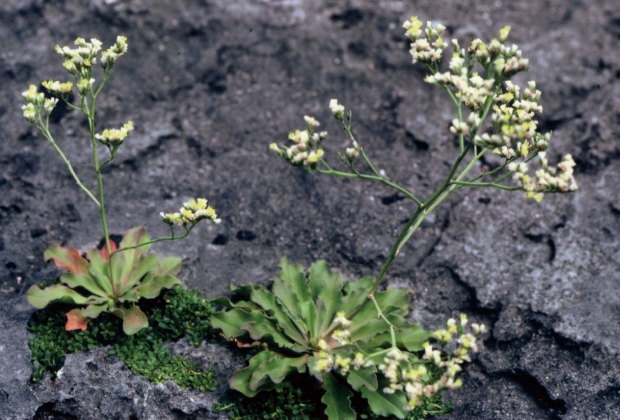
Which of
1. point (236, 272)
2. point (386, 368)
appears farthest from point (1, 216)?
point (386, 368)

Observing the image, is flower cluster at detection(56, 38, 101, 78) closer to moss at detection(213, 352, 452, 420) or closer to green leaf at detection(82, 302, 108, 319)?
green leaf at detection(82, 302, 108, 319)

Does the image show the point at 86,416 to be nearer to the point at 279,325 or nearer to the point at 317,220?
the point at 279,325

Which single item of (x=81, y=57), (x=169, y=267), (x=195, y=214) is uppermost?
(x=81, y=57)

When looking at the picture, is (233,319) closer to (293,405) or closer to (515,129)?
(293,405)

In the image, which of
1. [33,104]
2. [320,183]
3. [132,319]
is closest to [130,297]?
[132,319]

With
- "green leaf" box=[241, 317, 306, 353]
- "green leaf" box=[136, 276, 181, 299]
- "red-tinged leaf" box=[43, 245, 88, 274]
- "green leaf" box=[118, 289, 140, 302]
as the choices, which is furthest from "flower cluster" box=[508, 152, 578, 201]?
"red-tinged leaf" box=[43, 245, 88, 274]

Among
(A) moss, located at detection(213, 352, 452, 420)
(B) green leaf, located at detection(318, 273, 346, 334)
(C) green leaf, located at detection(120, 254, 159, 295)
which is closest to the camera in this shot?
(A) moss, located at detection(213, 352, 452, 420)
